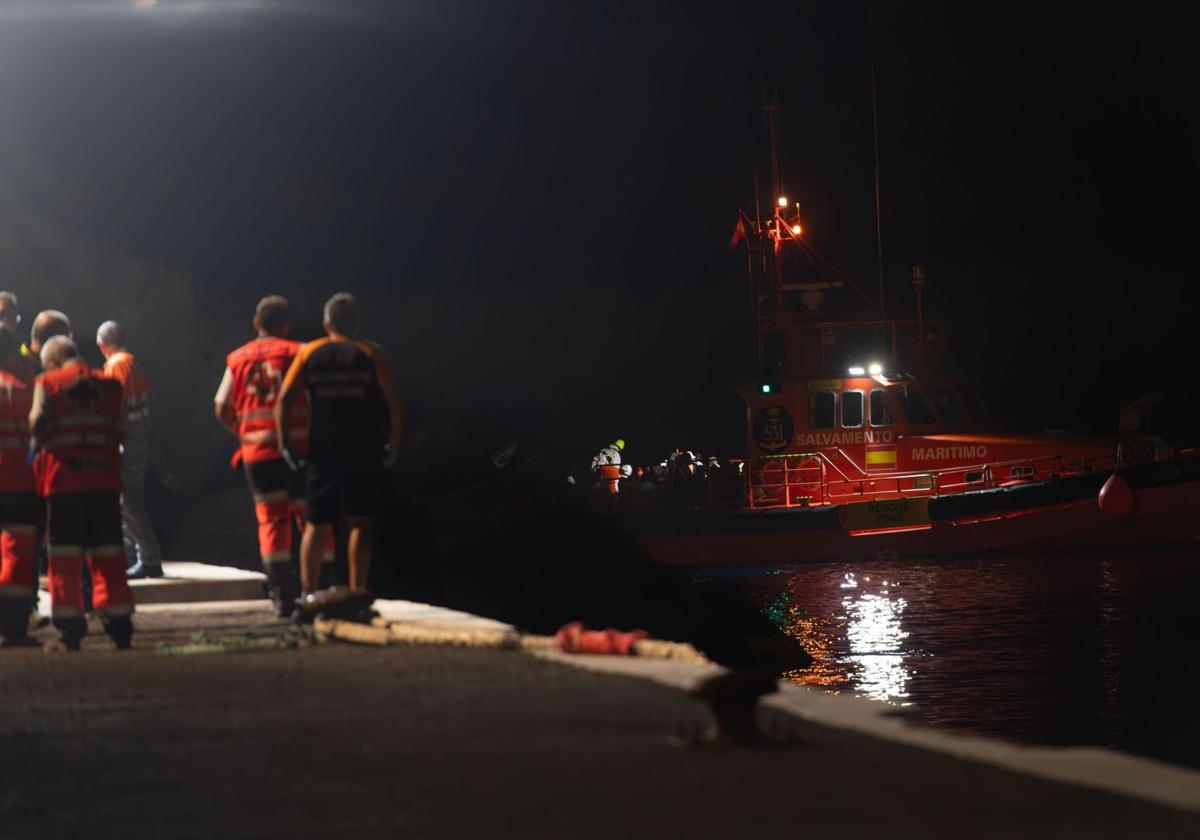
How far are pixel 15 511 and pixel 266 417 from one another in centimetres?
130

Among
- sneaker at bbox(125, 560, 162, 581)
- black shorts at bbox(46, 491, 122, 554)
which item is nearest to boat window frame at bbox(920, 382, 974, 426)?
sneaker at bbox(125, 560, 162, 581)

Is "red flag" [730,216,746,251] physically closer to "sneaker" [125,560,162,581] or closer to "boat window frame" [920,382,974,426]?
"boat window frame" [920,382,974,426]

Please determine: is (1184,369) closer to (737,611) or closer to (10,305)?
(737,611)

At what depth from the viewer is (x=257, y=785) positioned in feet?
16.7

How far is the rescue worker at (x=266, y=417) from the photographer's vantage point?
932 centimetres

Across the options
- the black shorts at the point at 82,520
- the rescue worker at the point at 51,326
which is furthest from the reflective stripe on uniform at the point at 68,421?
the rescue worker at the point at 51,326

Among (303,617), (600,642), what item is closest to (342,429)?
(303,617)

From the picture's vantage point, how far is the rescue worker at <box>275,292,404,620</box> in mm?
8875

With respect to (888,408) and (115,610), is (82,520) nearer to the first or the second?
(115,610)

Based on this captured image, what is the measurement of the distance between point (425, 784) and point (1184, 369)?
279 feet

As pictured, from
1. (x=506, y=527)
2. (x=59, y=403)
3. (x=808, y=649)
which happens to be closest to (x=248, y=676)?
(x=59, y=403)

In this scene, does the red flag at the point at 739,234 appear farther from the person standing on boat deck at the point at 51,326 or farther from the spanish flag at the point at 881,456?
the person standing on boat deck at the point at 51,326

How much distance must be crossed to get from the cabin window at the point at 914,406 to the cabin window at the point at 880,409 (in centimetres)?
17

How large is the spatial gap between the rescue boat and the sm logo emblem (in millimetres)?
26
